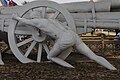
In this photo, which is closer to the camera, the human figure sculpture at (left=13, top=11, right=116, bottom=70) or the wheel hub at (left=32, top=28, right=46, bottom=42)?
the human figure sculpture at (left=13, top=11, right=116, bottom=70)

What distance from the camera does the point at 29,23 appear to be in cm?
718

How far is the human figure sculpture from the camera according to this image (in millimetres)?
6703

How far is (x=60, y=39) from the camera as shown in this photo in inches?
265

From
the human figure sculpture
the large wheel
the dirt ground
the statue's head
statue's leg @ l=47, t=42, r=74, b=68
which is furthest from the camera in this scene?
the statue's head

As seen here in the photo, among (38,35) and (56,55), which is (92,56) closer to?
(56,55)

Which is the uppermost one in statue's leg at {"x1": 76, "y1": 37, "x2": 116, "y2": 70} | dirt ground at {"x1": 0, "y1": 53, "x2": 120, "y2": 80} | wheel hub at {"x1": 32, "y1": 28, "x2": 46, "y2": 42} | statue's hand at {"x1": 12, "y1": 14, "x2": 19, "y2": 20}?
statue's hand at {"x1": 12, "y1": 14, "x2": 19, "y2": 20}

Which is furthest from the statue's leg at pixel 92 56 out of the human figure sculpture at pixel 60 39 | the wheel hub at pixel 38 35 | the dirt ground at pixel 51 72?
the wheel hub at pixel 38 35

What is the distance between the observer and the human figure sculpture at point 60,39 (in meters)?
6.70

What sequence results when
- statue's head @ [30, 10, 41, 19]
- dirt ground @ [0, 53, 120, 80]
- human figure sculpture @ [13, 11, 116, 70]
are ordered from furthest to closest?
1. statue's head @ [30, 10, 41, 19]
2. human figure sculpture @ [13, 11, 116, 70]
3. dirt ground @ [0, 53, 120, 80]

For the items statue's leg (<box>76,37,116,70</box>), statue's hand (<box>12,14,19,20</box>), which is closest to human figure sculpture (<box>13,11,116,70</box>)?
statue's leg (<box>76,37,116,70</box>)

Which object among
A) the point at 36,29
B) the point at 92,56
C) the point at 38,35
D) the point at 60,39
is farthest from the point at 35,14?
the point at 92,56

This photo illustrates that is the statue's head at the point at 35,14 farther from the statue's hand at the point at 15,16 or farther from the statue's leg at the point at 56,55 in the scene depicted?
the statue's leg at the point at 56,55

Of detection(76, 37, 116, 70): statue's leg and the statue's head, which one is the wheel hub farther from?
detection(76, 37, 116, 70): statue's leg

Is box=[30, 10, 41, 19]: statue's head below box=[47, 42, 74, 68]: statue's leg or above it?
above
